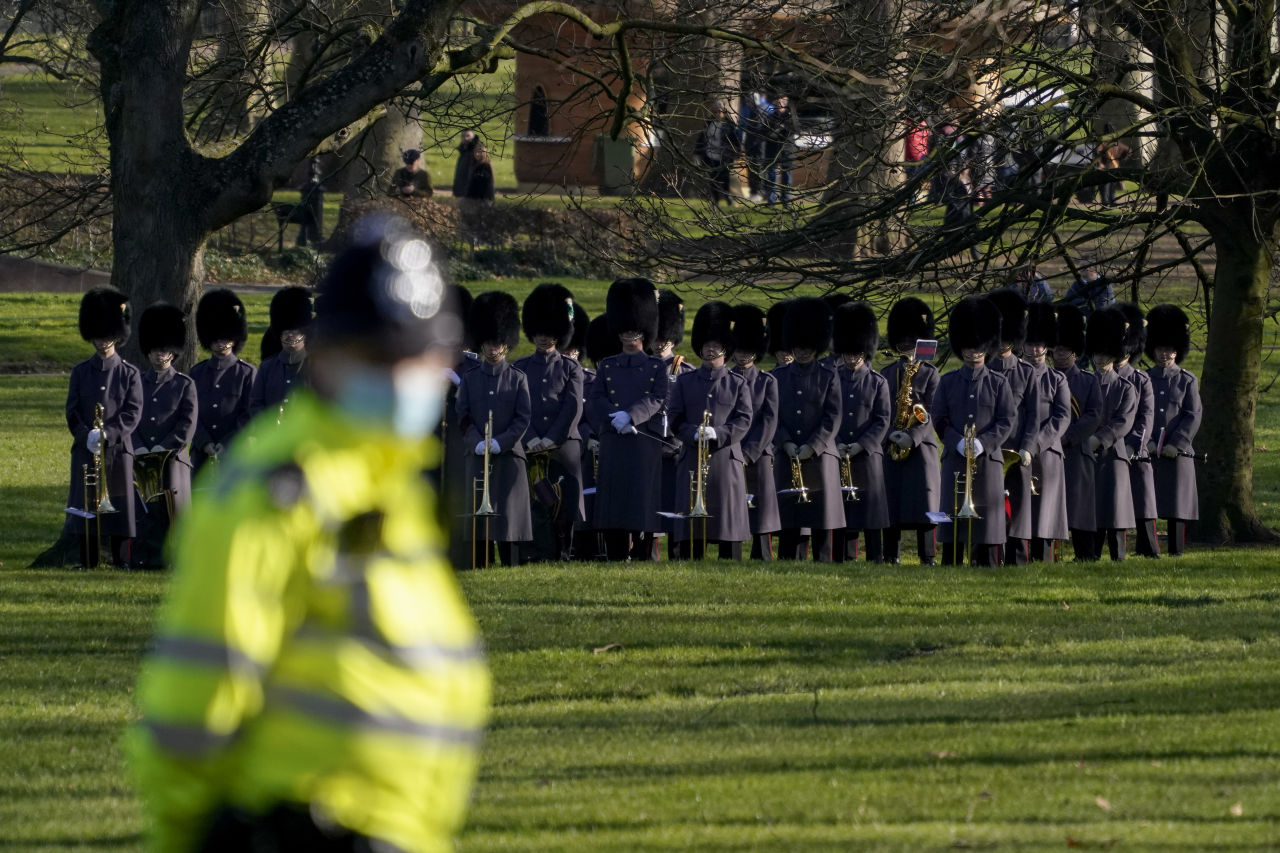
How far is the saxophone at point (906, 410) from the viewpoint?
46.4 ft

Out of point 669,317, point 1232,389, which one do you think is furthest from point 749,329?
point 1232,389

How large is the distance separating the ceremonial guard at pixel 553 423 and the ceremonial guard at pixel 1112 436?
3770mm

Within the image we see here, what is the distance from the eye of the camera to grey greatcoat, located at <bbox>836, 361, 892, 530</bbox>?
1398 centimetres

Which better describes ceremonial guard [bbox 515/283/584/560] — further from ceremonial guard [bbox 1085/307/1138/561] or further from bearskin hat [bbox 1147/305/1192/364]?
bearskin hat [bbox 1147/305/1192/364]

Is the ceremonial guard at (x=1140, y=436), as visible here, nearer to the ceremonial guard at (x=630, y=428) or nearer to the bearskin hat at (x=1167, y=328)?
the bearskin hat at (x=1167, y=328)

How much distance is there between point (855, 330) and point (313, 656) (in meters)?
11.6

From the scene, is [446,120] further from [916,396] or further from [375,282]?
[375,282]

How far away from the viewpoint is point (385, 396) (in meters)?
2.84

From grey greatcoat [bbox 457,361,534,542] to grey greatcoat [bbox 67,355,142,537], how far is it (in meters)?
2.32

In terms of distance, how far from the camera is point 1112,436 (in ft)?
45.6

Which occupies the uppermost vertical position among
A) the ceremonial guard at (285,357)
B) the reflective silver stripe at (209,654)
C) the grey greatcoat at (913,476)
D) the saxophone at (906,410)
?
the ceremonial guard at (285,357)

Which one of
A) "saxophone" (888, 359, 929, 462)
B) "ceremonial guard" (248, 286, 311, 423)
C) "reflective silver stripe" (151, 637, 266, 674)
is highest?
"ceremonial guard" (248, 286, 311, 423)

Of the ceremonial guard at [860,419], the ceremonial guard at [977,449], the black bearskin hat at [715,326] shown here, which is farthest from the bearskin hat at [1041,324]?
the black bearskin hat at [715,326]

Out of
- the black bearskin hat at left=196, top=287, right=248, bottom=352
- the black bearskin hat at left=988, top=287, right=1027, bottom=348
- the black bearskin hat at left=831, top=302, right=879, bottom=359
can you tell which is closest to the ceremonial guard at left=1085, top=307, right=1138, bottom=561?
the black bearskin hat at left=988, top=287, right=1027, bottom=348
